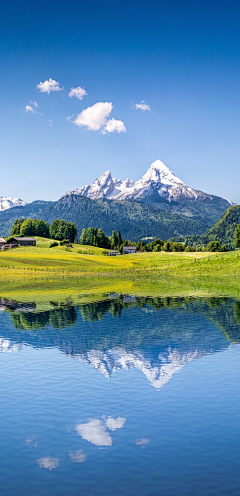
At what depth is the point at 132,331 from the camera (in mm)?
40406

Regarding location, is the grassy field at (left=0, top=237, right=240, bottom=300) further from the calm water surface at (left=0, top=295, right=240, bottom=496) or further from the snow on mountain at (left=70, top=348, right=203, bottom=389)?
the snow on mountain at (left=70, top=348, right=203, bottom=389)

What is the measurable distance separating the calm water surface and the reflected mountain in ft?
0.58

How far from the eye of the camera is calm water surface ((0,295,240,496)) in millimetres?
14617

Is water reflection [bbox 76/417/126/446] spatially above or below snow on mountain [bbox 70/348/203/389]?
below

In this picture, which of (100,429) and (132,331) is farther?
(132,331)

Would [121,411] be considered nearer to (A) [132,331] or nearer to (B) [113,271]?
(A) [132,331]

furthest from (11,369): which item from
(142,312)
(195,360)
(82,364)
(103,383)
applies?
(142,312)

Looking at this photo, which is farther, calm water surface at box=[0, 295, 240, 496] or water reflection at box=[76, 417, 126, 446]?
water reflection at box=[76, 417, 126, 446]

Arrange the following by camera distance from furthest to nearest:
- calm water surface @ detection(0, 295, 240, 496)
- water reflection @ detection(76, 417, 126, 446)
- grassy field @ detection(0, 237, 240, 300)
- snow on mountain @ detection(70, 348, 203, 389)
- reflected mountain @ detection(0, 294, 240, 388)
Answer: grassy field @ detection(0, 237, 240, 300) → reflected mountain @ detection(0, 294, 240, 388) → snow on mountain @ detection(70, 348, 203, 389) → water reflection @ detection(76, 417, 126, 446) → calm water surface @ detection(0, 295, 240, 496)

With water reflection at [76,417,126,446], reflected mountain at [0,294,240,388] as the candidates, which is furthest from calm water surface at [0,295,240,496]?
reflected mountain at [0,294,240,388]

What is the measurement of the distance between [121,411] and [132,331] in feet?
65.6

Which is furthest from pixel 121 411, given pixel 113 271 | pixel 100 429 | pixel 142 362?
pixel 113 271

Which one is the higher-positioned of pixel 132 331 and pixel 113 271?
pixel 113 271

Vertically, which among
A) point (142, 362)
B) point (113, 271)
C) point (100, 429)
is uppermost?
point (113, 271)
